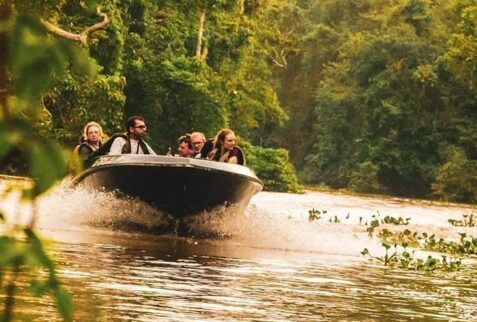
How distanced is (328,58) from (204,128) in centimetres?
5507

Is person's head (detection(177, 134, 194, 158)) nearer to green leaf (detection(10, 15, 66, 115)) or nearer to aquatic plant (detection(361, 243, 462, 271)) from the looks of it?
aquatic plant (detection(361, 243, 462, 271))

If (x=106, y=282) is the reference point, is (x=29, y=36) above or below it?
above

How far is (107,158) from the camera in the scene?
55.6 feet

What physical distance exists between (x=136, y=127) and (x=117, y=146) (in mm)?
404

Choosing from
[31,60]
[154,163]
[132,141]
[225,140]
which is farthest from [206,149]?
[31,60]

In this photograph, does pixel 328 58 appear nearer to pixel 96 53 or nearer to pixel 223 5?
pixel 223 5

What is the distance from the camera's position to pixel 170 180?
16781 mm

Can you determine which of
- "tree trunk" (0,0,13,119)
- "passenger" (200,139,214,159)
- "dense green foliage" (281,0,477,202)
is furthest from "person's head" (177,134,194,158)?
"dense green foliage" (281,0,477,202)

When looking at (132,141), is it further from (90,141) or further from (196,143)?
(196,143)

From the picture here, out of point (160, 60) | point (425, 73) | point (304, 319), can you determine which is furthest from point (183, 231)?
point (425, 73)

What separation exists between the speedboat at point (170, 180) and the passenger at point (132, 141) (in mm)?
463

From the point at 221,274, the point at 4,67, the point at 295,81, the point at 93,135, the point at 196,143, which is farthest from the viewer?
the point at 295,81

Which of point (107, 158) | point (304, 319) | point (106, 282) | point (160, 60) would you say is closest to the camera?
point (304, 319)

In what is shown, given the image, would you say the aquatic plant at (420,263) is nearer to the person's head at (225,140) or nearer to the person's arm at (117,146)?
the person's head at (225,140)
